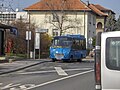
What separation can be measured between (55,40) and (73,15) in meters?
29.5

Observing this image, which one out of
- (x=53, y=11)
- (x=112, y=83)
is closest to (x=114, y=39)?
(x=112, y=83)

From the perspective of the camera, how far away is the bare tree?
6156cm

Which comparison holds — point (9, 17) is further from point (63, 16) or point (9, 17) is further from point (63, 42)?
point (63, 42)

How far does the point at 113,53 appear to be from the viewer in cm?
795

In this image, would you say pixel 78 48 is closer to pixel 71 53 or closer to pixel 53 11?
pixel 71 53

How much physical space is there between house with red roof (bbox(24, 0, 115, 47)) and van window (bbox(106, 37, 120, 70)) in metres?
51.5

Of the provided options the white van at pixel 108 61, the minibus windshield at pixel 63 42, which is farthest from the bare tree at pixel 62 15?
the white van at pixel 108 61

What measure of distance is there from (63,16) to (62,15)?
1.30ft

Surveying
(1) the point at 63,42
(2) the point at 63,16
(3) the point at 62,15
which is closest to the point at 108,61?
(1) the point at 63,42

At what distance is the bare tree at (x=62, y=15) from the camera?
61562mm

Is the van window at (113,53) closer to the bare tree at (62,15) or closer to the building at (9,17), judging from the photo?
the building at (9,17)

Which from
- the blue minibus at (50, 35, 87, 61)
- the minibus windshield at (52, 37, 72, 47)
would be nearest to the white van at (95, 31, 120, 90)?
the blue minibus at (50, 35, 87, 61)

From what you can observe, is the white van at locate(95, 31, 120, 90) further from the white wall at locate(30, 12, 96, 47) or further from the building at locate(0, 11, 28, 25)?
the white wall at locate(30, 12, 96, 47)

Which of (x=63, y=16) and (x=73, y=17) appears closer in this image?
(x=63, y=16)
